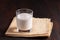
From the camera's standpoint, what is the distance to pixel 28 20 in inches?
40.4

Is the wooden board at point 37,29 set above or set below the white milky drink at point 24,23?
below

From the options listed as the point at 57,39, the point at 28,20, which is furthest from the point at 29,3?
the point at 57,39

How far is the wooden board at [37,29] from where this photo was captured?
99cm

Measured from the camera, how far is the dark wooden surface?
103cm

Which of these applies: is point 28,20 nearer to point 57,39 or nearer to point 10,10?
point 57,39

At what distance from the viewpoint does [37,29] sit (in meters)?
1.04

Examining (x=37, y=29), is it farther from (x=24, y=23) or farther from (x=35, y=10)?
(x=35, y=10)

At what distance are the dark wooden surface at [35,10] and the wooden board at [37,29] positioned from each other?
23mm

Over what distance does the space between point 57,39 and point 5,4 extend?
62 cm

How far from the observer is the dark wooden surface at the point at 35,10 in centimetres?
103

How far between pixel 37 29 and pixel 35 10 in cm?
A: 31

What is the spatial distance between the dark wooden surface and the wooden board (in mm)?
23

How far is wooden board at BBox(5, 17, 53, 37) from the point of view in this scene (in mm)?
989

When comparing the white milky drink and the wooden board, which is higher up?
the white milky drink
